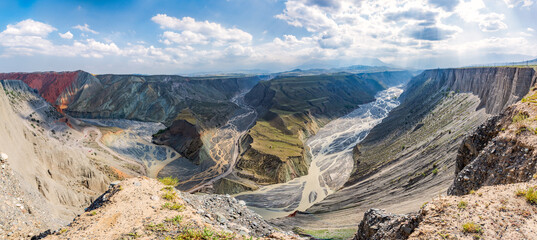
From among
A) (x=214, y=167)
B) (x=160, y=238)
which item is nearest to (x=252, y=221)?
(x=160, y=238)

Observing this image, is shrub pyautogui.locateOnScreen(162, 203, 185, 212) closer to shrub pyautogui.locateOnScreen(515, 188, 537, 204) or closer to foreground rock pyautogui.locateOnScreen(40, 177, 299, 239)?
foreground rock pyautogui.locateOnScreen(40, 177, 299, 239)

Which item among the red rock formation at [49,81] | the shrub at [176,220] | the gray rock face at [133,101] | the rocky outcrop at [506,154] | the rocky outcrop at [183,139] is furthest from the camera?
the red rock formation at [49,81]

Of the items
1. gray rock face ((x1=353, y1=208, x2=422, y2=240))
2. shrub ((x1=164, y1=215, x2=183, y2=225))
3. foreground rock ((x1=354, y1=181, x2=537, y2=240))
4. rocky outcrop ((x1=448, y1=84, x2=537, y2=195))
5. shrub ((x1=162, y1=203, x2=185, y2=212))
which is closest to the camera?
foreground rock ((x1=354, y1=181, x2=537, y2=240))

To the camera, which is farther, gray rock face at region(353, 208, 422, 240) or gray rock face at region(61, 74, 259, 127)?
gray rock face at region(61, 74, 259, 127)

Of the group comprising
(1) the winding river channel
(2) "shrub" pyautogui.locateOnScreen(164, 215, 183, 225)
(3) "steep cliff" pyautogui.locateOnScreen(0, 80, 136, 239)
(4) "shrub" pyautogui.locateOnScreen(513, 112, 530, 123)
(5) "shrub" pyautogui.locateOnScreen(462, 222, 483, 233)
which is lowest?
(1) the winding river channel

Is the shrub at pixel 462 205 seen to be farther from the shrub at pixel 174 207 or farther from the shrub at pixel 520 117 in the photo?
the shrub at pixel 174 207

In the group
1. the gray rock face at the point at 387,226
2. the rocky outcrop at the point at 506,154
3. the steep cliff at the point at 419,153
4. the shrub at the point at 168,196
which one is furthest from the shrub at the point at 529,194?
the steep cliff at the point at 419,153

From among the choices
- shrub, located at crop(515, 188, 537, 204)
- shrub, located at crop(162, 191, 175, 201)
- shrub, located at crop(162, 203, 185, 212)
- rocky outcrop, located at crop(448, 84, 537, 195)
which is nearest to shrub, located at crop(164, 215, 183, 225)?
shrub, located at crop(162, 203, 185, 212)
